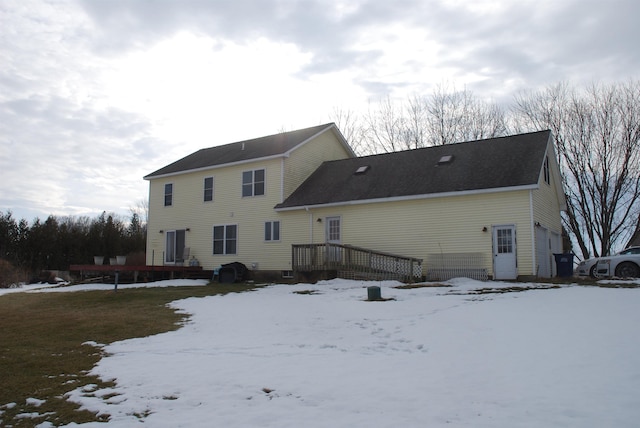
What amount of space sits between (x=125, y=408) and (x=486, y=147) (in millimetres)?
18092

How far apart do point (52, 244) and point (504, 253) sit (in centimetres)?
2971

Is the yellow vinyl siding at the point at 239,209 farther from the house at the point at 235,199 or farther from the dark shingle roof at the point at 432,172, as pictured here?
the dark shingle roof at the point at 432,172

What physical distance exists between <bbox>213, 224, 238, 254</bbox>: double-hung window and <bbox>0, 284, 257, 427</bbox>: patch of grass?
714 centimetres

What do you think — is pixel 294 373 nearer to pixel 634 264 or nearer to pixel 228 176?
pixel 634 264

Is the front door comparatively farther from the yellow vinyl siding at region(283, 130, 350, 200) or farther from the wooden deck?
the wooden deck

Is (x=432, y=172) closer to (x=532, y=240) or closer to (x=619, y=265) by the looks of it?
(x=532, y=240)

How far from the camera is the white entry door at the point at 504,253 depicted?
16.8 m

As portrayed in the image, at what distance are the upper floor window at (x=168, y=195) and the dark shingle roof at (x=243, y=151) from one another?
714mm

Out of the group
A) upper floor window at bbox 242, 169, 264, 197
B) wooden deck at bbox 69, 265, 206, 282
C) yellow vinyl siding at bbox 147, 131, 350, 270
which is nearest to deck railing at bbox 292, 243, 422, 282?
yellow vinyl siding at bbox 147, 131, 350, 270

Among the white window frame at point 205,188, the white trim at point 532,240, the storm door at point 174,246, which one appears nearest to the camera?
the white trim at point 532,240

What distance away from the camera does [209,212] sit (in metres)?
24.4

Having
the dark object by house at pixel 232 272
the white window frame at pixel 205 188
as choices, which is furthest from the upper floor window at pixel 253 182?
the dark object by house at pixel 232 272

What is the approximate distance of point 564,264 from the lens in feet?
62.1

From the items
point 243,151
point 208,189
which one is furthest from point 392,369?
point 243,151
